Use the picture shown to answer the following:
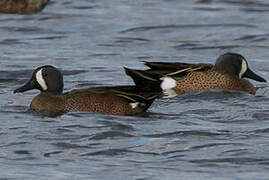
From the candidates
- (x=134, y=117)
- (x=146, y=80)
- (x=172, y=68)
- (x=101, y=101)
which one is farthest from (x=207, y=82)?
(x=101, y=101)

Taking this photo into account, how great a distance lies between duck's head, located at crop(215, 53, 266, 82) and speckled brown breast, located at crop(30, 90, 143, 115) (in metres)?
2.16

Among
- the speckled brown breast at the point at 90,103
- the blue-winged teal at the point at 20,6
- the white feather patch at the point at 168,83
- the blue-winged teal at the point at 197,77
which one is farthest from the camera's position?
the blue-winged teal at the point at 20,6

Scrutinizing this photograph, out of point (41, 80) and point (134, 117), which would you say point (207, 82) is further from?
point (41, 80)

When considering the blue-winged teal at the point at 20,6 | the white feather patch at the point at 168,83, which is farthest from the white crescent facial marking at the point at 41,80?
the blue-winged teal at the point at 20,6

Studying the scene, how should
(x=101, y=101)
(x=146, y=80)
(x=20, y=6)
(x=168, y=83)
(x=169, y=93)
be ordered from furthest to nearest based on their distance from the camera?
(x=20, y=6) < (x=168, y=83) < (x=169, y=93) < (x=146, y=80) < (x=101, y=101)

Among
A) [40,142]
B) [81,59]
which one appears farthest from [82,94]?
[81,59]

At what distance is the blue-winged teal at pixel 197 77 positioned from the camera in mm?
12312

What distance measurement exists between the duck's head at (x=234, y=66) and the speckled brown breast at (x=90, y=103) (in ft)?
7.07

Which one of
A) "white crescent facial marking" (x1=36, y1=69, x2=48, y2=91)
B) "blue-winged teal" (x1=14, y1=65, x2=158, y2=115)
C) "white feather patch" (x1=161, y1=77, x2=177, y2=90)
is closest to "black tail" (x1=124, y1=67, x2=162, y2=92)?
"white feather patch" (x1=161, y1=77, x2=177, y2=90)

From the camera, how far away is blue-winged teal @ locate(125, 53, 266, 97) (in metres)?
12.3

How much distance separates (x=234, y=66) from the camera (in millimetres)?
12633

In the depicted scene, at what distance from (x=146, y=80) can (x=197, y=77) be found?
69cm

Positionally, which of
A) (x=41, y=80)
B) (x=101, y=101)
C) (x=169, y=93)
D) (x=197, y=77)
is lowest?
(x=169, y=93)

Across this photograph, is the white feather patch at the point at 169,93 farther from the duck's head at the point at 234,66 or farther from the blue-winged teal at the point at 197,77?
the duck's head at the point at 234,66
